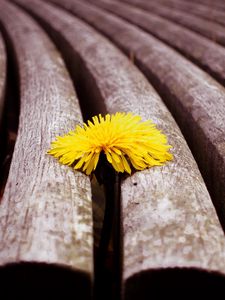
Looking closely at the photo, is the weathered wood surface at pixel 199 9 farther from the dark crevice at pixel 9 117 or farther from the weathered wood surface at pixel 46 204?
the weathered wood surface at pixel 46 204

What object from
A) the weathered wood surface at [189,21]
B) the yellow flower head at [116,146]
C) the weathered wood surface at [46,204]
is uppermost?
the weathered wood surface at [189,21]

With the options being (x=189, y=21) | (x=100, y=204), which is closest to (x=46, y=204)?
(x=100, y=204)

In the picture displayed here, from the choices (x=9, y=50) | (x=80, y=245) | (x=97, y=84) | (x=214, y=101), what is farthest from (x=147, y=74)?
(x=80, y=245)

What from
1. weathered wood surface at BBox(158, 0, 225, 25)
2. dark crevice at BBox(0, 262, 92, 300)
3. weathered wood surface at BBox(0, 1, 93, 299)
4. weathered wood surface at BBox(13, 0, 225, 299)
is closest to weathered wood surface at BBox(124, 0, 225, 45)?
weathered wood surface at BBox(158, 0, 225, 25)

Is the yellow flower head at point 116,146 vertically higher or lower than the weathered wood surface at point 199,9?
lower

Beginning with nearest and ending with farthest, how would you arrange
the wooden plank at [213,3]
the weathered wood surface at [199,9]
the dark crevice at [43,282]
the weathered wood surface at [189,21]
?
the dark crevice at [43,282] < the weathered wood surface at [189,21] < the weathered wood surface at [199,9] < the wooden plank at [213,3]

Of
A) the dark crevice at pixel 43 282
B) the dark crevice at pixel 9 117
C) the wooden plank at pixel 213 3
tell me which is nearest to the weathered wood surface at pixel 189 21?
the wooden plank at pixel 213 3

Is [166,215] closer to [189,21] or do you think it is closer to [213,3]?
[189,21]
